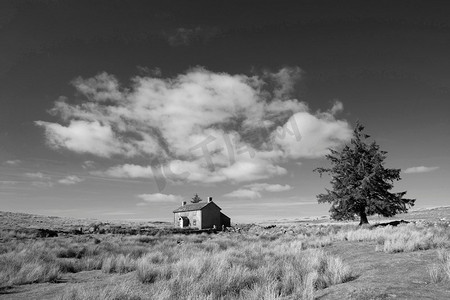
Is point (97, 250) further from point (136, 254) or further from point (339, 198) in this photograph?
point (339, 198)

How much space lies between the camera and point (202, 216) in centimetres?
5844

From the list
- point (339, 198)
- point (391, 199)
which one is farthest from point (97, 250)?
point (391, 199)

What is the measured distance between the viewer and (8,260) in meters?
12.5

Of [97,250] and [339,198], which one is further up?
[339,198]

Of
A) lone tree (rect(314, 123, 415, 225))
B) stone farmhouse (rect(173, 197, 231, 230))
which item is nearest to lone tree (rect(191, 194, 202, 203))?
stone farmhouse (rect(173, 197, 231, 230))

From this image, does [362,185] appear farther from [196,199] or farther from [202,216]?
[196,199]

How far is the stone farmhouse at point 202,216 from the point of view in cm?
5869

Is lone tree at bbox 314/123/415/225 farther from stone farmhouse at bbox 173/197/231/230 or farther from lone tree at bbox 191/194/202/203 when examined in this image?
lone tree at bbox 191/194/202/203

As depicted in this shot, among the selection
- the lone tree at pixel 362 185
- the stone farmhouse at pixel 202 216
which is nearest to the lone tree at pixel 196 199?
the stone farmhouse at pixel 202 216

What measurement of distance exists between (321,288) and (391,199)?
85.3 ft

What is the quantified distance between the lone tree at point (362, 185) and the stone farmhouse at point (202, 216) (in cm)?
3037

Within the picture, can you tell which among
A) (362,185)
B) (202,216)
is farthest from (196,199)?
(362,185)

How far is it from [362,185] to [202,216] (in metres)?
35.1

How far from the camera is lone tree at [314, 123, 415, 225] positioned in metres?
29.2
